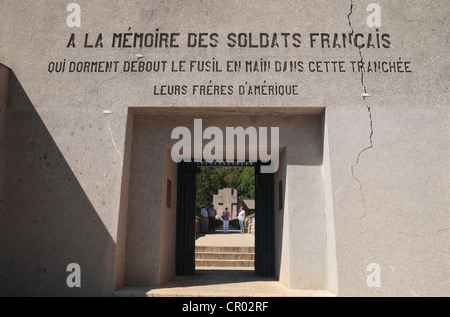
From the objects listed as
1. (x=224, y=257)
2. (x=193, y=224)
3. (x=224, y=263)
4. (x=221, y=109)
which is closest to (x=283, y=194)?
(x=221, y=109)

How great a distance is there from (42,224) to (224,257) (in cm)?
511

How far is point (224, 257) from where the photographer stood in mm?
9578

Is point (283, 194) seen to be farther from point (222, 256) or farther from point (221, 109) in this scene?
point (222, 256)

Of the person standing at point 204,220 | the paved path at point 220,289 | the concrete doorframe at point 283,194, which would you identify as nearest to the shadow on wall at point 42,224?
the concrete doorframe at point 283,194

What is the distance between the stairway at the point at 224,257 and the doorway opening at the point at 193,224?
1.86 meters

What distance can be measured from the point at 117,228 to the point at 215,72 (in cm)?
286

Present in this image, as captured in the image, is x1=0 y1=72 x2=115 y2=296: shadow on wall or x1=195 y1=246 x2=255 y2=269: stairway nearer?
x1=0 y1=72 x2=115 y2=296: shadow on wall

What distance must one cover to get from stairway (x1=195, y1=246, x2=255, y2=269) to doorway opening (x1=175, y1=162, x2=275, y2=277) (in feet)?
6.11

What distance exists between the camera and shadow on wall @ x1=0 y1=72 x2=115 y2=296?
541 centimetres

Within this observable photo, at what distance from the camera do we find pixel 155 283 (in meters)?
5.77

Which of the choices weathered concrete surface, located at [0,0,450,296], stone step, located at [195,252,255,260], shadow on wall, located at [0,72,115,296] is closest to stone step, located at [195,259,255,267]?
stone step, located at [195,252,255,260]

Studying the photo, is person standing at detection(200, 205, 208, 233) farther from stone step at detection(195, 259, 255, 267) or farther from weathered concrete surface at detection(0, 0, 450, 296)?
weathered concrete surface at detection(0, 0, 450, 296)

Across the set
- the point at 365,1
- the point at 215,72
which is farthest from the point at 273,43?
the point at 365,1
